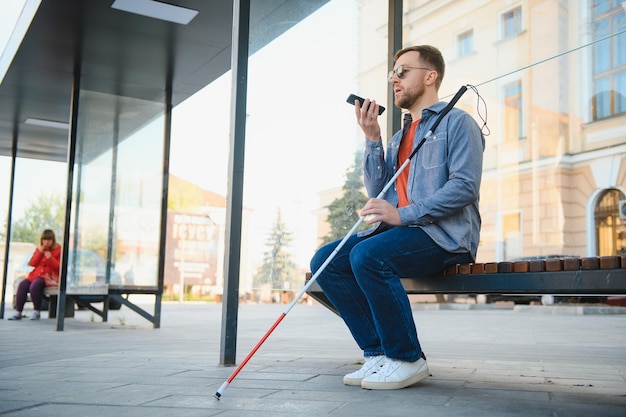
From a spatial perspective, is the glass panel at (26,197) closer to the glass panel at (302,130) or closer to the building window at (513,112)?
the glass panel at (302,130)

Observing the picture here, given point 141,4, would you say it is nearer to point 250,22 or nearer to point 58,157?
point 250,22

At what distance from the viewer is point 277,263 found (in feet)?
18.2

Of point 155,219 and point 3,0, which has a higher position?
point 3,0

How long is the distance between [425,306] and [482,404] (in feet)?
51.9

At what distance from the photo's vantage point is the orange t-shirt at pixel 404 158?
134 inches

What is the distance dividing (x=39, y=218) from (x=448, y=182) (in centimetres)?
1412

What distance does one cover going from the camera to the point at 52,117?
35.3 feet

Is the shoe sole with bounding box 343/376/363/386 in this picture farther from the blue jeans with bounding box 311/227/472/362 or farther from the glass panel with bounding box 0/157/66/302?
the glass panel with bounding box 0/157/66/302

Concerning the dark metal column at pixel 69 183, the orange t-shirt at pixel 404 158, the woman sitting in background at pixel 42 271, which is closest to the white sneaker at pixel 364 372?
the orange t-shirt at pixel 404 158

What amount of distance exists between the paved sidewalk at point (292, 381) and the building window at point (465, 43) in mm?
8106

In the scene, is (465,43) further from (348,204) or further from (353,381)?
(353,381)

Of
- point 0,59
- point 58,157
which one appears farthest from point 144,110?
point 58,157

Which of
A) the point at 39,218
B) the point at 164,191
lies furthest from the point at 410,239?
the point at 39,218

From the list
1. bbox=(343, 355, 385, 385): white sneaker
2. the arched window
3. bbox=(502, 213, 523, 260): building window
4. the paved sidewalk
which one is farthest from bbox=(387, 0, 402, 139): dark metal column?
bbox=(502, 213, 523, 260): building window
